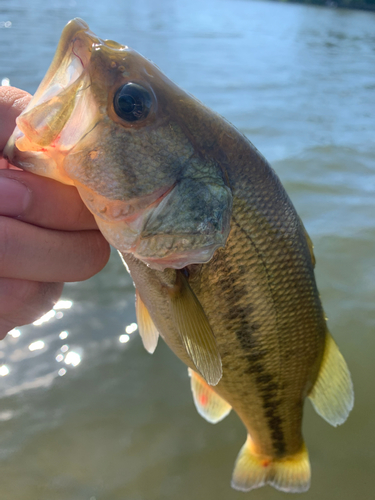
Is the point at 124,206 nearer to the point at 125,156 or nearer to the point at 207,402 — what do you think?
the point at 125,156

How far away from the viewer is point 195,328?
1182 millimetres

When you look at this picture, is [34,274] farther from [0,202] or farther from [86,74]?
[86,74]

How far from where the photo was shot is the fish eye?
1.02 meters

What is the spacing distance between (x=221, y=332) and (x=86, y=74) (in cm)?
90

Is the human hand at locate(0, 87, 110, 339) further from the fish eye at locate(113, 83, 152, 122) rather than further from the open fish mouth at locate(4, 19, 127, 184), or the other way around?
the fish eye at locate(113, 83, 152, 122)

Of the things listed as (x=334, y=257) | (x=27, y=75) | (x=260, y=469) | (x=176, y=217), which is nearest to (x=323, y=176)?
(x=334, y=257)

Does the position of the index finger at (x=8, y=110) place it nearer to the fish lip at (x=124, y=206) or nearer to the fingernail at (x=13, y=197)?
the fingernail at (x=13, y=197)

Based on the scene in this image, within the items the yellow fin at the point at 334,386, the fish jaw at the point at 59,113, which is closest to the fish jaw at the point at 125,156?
the fish jaw at the point at 59,113

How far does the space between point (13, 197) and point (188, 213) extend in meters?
0.50

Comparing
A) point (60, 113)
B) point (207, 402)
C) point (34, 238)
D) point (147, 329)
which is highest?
point (60, 113)

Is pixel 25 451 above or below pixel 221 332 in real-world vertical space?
below

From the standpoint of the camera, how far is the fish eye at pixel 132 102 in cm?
102

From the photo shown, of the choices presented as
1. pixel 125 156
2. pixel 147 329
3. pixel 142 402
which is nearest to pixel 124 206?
Result: pixel 125 156

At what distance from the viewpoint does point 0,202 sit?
3.47 ft
